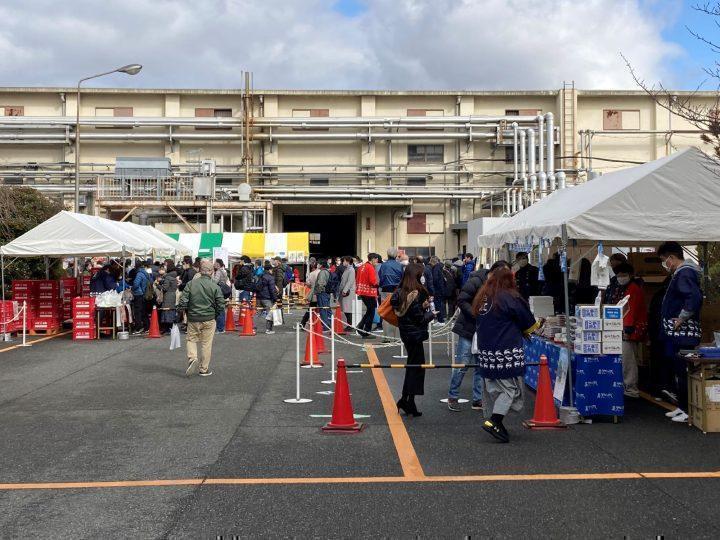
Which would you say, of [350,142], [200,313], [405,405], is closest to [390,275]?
[200,313]

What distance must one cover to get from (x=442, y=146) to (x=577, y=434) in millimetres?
35059

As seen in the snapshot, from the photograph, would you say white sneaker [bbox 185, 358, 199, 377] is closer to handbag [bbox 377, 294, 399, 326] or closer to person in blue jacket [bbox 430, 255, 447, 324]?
handbag [bbox 377, 294, 399, 326]

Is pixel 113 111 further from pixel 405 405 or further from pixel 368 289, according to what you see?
pixel 405 405

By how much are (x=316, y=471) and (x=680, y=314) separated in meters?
4.50

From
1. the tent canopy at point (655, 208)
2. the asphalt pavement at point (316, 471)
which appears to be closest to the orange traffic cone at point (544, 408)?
the asphalt pavement at point (316, 471)

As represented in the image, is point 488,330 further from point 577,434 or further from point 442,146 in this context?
point 442,146

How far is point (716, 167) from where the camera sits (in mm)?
8586

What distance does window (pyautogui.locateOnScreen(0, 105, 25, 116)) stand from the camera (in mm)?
42344

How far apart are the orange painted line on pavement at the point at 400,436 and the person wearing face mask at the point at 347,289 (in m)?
6.43

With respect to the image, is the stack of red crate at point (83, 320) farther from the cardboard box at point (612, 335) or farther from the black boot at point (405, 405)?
the cardboard box at point (612, 335)

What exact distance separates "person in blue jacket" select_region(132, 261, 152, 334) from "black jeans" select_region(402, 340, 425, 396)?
11.1 metres

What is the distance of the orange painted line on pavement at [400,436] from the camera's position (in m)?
6.39

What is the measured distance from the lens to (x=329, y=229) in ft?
155

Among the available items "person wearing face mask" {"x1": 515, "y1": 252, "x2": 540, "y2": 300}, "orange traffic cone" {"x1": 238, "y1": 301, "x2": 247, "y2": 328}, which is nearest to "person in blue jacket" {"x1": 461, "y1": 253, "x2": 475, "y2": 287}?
"orange traffic cone" {"x1": 238, "y1": 301, "x2": 247, "y2": 328}
